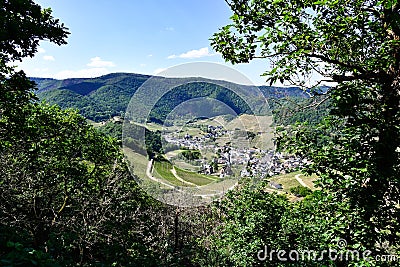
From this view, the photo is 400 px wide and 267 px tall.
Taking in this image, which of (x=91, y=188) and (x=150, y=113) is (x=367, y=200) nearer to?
(x=150, y=113)

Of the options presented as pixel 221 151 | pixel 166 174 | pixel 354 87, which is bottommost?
pixel 166 174

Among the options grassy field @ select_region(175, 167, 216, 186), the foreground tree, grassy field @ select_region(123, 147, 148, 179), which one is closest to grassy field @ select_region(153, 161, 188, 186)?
grassy field @ select_region(175, 167, 216, 186)

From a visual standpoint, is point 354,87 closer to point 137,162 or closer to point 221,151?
point 221,151

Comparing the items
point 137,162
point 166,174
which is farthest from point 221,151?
point 137,162

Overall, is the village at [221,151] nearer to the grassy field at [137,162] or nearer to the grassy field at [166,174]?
the grassy field at [166,174]

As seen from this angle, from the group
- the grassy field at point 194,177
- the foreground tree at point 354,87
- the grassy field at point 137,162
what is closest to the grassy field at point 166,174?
the grassy field at point 194,177

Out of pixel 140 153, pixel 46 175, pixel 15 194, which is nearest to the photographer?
pixel 15 194

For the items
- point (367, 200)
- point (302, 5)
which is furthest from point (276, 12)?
point (367, 200)

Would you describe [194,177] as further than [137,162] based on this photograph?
No
